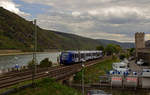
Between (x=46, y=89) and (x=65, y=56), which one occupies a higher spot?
(x=65, y=56)

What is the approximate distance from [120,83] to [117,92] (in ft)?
5.74

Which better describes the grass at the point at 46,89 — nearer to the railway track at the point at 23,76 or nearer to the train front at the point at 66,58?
the railway track at the point at 23,76

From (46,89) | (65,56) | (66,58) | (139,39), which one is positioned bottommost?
(46,89)

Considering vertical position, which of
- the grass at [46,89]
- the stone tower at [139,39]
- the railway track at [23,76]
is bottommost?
the grass at [46,89]

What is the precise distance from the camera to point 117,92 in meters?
26.5

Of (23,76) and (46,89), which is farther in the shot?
(23,76)

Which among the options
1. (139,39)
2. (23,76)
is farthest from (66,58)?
(139,39)

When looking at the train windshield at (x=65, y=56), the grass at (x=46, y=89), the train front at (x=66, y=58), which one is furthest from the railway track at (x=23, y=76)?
the train windshield at (x=65, y=56)

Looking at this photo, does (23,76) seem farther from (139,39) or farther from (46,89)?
(139,39)

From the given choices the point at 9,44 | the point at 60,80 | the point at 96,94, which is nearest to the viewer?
the point at 96,94

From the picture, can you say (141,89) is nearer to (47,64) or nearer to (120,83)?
(120,83)

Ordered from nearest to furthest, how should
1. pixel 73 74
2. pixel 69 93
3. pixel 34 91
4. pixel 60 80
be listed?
pixel 34 91 → pixel 69 93 → pixel 60 80 → pixel 73 74

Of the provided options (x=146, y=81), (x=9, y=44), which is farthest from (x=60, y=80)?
(x=9, y=44)

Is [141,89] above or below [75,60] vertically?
below
